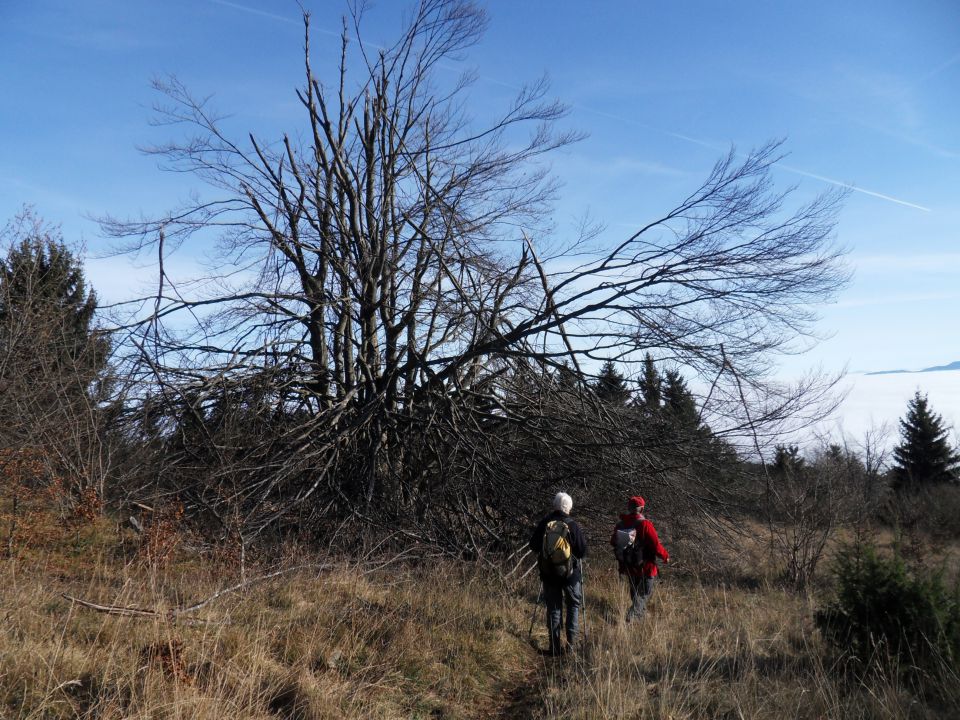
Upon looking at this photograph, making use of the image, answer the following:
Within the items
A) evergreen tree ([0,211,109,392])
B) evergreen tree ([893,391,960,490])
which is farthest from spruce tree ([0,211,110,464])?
evergreen tree ([893,391,960,490])

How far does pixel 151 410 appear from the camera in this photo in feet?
30.4

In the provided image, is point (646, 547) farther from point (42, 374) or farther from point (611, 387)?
point (42, 374)

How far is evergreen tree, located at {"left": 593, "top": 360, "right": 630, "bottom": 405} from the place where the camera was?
9.75 m

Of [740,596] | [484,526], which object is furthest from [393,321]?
[740,596]

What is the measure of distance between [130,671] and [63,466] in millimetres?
9060

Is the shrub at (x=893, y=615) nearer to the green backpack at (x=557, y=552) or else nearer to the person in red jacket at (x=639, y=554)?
the person in red jacket at (x=639, y=554)

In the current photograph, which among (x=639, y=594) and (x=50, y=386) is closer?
(x=639, y=594)

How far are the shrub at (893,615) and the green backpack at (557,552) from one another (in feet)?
6.67

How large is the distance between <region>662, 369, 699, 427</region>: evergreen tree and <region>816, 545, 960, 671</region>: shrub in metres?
3.86

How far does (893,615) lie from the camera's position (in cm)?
516

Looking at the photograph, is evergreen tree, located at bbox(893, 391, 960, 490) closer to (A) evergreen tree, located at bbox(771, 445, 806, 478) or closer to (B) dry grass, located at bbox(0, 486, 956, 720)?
(A) evergreen tree, located at bbox(771, 445, 806, 478)

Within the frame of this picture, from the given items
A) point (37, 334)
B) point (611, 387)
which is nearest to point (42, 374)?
point (37, 334)

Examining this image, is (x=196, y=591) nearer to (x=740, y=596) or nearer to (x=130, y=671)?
(x=130, y=671)

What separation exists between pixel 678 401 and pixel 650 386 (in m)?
0.68
